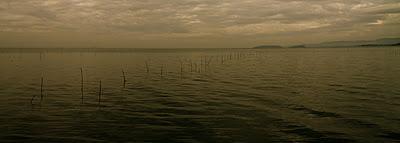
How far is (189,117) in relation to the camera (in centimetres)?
2066

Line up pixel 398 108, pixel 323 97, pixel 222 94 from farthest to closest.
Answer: pixel 222 94
pixel 323 97
pixel 398 108

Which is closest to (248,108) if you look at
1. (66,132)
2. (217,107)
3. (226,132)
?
(217,107)

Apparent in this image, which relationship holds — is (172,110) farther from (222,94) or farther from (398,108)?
(398,108)

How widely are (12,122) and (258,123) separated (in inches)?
486

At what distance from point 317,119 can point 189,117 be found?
6.75 m

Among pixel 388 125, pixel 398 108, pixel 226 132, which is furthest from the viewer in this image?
pixel 398 108

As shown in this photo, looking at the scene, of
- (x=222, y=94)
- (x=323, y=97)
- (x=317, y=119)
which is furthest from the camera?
(x=222, y=94)

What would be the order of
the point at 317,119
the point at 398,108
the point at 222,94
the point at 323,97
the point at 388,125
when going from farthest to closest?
the point at 222,94 < the point at 323,97 < the point at 398,108 < the point at 317,119 < the point at 388,125

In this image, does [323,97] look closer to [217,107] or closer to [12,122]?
[217,107]

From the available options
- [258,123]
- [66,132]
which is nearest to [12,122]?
[66,132]

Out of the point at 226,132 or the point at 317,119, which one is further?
the point at 317,119

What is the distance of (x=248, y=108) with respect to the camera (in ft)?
77.1

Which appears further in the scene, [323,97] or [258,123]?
[323,97]

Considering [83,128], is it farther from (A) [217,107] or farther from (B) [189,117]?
(A) [217,107]
